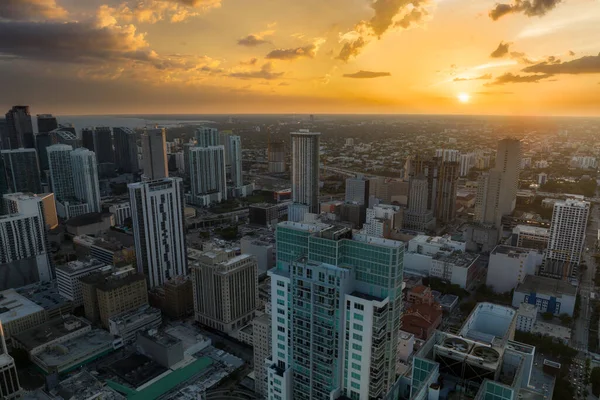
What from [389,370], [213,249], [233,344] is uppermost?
[389,370]

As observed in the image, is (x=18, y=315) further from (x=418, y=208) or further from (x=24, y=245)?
(x=418, y=208)

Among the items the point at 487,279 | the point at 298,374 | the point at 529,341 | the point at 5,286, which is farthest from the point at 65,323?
the point at 487,279

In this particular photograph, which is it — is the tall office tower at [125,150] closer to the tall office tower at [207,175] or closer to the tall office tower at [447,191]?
the tall office tower at [207,175]

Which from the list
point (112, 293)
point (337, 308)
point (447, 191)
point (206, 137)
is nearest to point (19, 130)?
point (206, 137)

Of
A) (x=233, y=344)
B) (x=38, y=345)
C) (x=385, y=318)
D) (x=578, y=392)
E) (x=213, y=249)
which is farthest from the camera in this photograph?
(x=213, y=249)

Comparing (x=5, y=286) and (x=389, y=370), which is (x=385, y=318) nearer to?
(x=389, y=370)

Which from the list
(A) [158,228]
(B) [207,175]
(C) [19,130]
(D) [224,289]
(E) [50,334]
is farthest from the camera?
(C) [19,130]

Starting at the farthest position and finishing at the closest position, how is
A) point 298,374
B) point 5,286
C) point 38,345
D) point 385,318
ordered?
point 5,286 < point 38,345 < point 298,374 < point 385,318

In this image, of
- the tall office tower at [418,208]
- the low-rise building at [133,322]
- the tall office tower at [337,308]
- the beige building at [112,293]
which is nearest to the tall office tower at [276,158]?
the tall office tower at [418,208]
